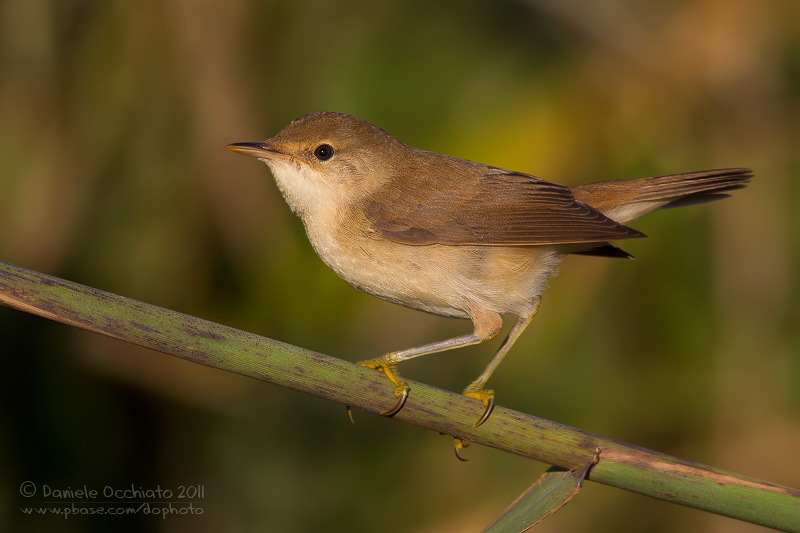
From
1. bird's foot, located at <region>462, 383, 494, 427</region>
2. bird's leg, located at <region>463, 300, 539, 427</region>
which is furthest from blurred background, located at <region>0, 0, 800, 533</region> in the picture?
bird's foot, located at <region>462, 383, 494, 427</region>

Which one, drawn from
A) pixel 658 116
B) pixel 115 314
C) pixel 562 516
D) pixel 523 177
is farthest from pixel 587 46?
pixel 115 314

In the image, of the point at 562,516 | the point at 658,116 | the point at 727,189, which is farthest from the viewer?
the point at 658,116

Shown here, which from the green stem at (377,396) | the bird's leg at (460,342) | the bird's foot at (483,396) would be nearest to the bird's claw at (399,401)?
the green stem at (377,396)

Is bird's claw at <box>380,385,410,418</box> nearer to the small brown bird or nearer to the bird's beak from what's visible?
the small brown bird

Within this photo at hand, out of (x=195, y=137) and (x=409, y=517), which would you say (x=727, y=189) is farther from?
(x=195, y=137)

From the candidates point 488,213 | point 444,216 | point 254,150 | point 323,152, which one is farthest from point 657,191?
point 254,150

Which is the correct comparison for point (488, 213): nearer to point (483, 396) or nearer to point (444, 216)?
point (444, 216)
